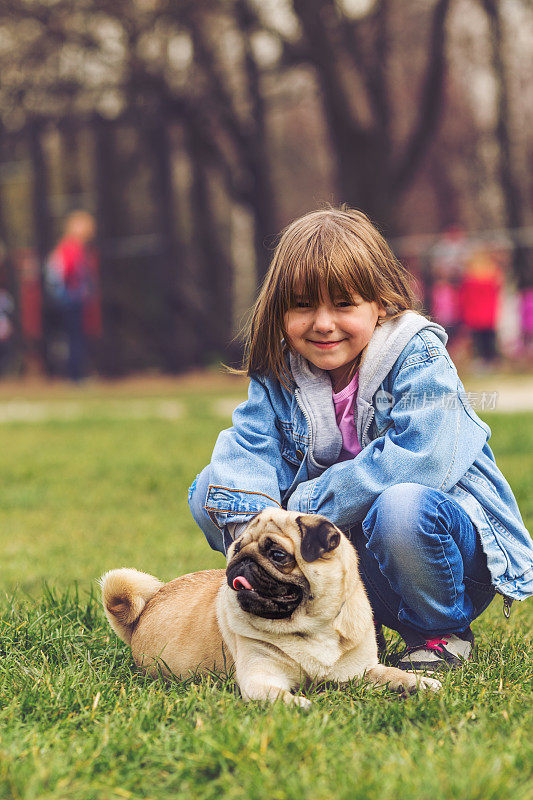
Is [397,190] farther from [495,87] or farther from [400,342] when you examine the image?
[400,342]

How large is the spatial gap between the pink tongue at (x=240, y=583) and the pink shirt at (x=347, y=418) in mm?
732

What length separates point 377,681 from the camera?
2.60 meters

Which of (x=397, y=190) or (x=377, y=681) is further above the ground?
(x=397, y=190)

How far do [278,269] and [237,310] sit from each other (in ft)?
51.3

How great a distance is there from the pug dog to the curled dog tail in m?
0.24

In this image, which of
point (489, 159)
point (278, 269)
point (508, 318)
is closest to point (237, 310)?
point (508, 318)

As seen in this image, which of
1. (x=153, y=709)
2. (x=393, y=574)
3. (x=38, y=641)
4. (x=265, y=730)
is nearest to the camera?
(x=265, y=730)

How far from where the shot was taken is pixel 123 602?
306 cm

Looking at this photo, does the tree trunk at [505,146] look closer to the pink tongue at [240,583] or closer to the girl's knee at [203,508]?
the girl's knee at [203,508]

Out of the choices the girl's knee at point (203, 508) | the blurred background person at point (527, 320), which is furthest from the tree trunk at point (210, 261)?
the girl's knee at point (203, 508)

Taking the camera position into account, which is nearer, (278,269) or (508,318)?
(278,269)

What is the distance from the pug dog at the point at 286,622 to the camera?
8.01 feet

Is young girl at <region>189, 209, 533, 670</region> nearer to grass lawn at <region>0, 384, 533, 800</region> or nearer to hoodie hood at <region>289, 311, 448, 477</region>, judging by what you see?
hoodie hood at <region>289, 311, 448, 477</region>

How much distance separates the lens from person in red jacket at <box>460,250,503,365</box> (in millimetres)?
14156
